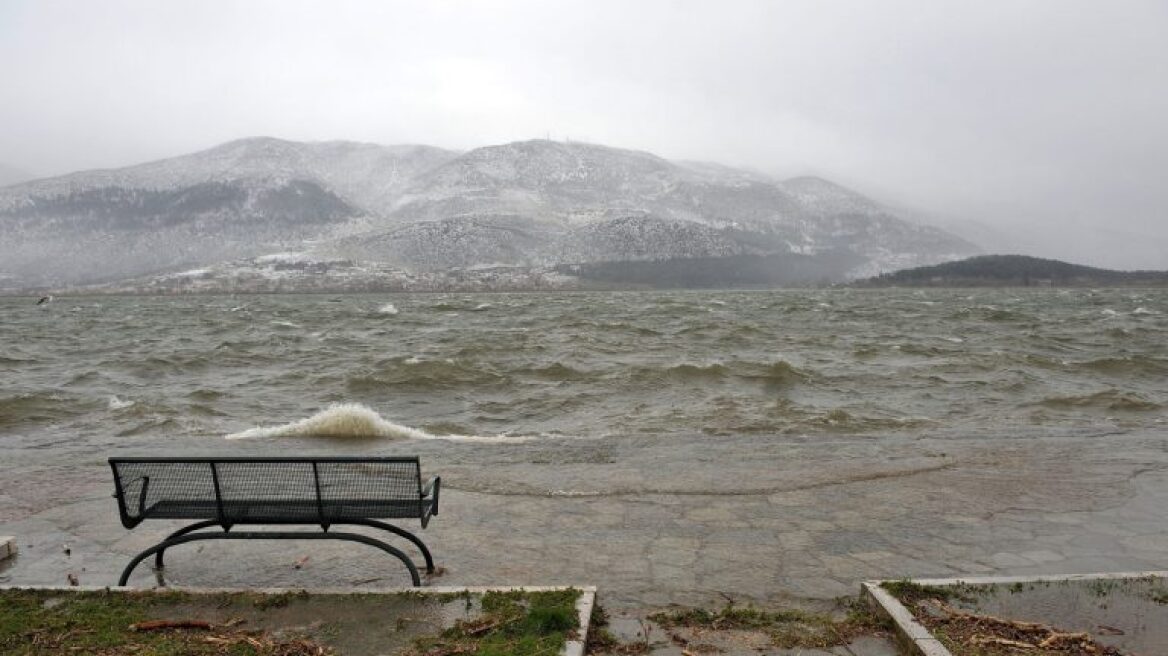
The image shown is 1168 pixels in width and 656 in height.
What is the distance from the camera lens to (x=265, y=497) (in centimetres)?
634

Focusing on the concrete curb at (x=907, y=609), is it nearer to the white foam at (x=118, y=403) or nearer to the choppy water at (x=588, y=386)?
the choppy water at (x=588, y=386)

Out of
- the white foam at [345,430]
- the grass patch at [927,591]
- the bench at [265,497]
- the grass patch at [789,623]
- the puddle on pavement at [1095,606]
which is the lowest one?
the white foam at [345,430]

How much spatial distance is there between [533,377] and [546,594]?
1707cm

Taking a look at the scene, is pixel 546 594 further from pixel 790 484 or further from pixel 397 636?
pixel 790 484

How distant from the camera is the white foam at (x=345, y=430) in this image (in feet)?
46.7

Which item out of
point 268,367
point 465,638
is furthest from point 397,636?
point 268,367

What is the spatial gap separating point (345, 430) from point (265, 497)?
8.47m

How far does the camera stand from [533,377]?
22.4 m

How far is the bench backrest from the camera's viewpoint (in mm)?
6074

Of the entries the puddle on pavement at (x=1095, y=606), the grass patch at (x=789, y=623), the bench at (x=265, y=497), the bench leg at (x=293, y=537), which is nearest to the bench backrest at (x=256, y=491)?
the bench at (x=265, y=497)

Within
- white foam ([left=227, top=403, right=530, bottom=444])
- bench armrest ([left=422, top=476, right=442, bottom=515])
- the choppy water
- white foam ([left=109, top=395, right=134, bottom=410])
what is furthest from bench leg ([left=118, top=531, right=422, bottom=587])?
white foam ([left=109, top=395, right=134, bottom=410])

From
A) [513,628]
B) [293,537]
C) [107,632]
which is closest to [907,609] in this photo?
[513,628]

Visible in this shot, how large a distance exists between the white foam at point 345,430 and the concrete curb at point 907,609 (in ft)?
30.1

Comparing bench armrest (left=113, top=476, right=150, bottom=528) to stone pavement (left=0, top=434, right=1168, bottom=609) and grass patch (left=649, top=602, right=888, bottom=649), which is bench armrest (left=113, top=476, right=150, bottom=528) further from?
grass patch (left=649, top=602, right=888, bottom=649)
